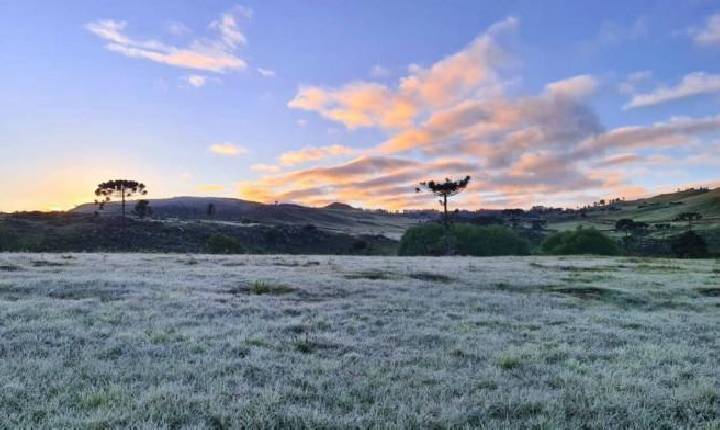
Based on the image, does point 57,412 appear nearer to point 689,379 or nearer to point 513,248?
point 689,379

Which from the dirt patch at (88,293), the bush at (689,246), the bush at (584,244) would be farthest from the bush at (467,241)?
the dirt patch at (88,293)

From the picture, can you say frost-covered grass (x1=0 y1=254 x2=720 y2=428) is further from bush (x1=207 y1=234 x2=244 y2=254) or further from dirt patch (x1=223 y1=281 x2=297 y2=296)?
bush (x1=207 y1=234 x2=244 y2=254)

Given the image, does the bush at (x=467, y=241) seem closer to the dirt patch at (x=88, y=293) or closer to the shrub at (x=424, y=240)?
the shrub at (x=424, y=240)

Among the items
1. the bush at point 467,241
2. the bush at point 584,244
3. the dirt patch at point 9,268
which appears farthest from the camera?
the bush at point 467,241

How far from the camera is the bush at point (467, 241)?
101 meters

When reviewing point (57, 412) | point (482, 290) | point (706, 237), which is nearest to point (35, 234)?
point (482, 290)

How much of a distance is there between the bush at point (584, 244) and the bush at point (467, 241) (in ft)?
23.3

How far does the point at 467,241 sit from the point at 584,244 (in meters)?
21.2

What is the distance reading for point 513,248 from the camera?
102 metres

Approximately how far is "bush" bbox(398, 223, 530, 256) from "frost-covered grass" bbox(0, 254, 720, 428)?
250 ft

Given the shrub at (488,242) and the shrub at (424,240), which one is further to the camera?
the shrub at (488,242)

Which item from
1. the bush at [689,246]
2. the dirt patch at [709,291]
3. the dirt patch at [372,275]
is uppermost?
the dirt patch at [372,275]

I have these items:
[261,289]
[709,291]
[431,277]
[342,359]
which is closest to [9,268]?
[261,289]

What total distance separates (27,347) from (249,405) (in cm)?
681
